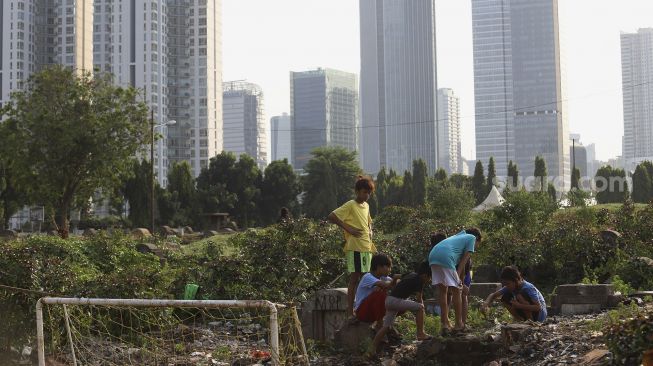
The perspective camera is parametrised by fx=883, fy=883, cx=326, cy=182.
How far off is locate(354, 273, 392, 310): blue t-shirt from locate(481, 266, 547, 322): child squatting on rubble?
1473 millimetres

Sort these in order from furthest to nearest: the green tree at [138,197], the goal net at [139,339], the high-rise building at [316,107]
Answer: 1. the high-rise building at [316,107]
2. the green tree at [138,197]
3. the goal net at [139,339]

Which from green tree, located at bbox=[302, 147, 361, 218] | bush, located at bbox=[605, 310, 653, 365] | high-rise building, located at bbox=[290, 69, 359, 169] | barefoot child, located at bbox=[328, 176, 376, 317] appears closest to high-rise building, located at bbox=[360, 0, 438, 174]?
high-rise building, located at bbox=[290, 69, 359, 169]

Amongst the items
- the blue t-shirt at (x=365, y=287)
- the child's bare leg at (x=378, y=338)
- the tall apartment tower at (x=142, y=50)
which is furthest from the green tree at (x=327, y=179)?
the tall apartment tower at (x=142, y=50)

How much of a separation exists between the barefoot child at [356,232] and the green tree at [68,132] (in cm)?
2846

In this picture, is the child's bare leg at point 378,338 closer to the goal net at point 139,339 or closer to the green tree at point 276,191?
the goal net at point 139,339

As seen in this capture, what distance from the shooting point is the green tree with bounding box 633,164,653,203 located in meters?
58.2

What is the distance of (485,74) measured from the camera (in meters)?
175

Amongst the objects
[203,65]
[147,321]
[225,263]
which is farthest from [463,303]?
[203,65]

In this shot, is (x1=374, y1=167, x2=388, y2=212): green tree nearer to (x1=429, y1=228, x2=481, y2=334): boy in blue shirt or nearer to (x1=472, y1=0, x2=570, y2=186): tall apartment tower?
(x1=429, y1=228, x2=481, y2=334): boy in blue shirt

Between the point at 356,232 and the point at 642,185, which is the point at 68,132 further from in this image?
the point at 642,185

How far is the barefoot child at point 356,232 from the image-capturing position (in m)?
10.2

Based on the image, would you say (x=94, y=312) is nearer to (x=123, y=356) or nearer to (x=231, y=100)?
(x=123, y=356)

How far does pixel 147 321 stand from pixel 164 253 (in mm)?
→ 9594

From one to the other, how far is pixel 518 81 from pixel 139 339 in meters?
167
